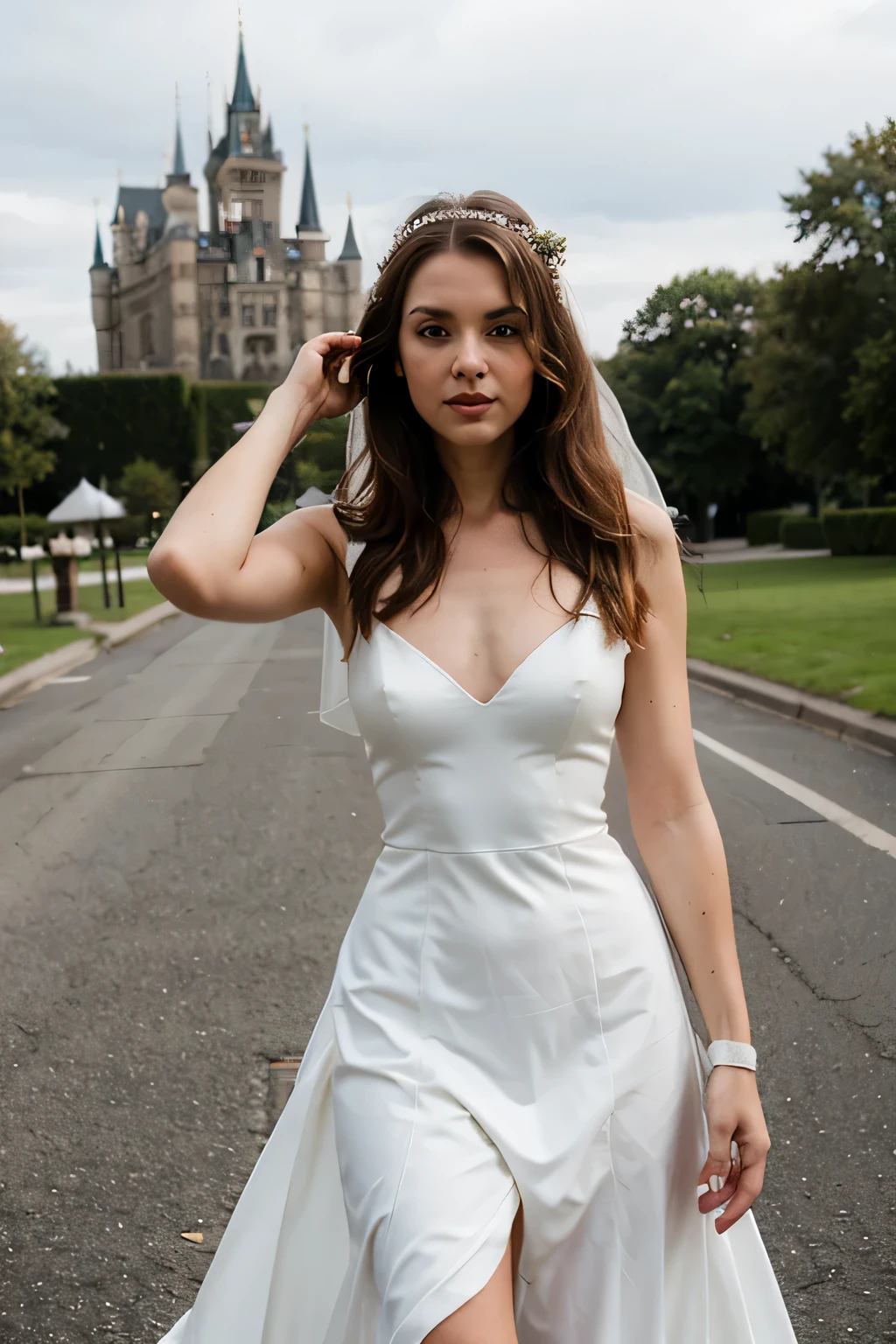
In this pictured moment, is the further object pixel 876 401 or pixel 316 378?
pixel 876 401

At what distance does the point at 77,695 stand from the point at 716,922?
11.1 m

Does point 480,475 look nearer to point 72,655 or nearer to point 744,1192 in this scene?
point 744,1192

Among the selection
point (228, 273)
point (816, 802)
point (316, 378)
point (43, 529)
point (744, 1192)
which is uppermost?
point (228, 273)

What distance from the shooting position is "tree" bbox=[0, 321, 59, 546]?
25.4m

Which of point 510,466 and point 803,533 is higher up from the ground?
point 510,466

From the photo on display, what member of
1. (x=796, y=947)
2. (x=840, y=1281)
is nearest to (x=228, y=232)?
(x=796, y=947)

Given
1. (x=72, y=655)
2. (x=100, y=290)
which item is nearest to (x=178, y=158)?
(x=100, y=290)

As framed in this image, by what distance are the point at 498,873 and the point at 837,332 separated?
20.0 meters

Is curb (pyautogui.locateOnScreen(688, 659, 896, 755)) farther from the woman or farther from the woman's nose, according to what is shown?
the woman's nose

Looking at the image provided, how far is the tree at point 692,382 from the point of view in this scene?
4.61 m

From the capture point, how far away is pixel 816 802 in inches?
279

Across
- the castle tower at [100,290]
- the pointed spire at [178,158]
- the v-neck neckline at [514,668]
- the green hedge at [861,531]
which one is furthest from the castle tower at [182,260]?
the green hedge at [861,531]

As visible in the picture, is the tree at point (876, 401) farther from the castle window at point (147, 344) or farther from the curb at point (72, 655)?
the castle window at point (147, 344)

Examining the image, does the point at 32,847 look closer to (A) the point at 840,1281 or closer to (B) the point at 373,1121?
(A) the point at 840,1281
